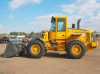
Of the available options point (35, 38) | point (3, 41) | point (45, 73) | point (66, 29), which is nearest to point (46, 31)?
point (35, 38)

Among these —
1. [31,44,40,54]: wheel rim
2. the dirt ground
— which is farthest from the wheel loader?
the dirt ground

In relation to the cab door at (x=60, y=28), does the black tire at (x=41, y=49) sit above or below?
below

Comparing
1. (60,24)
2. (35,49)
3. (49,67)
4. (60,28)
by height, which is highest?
(60,24)

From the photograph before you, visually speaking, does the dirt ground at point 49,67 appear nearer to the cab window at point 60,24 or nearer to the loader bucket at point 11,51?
the loader bucket at point 11,51

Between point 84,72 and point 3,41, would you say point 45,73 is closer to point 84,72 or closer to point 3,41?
point 84,72

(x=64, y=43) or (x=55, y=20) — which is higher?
(x=55, y=20)

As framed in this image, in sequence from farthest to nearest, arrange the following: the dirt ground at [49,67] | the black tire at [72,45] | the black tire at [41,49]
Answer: the black tire at [41,49] → the black tire at [72,45] → the dirt ground at [49,67]

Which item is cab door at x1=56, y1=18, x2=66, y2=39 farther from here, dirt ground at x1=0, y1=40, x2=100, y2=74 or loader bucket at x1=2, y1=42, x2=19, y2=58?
loader bucket at x1=2, y1=42, x2=19, y2=58

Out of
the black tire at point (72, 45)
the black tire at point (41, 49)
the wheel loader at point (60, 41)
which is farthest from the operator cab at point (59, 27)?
the black tire at point (41, 49)

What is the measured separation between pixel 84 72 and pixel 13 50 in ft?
16.0

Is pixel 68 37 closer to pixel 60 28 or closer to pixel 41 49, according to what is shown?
pixel 60 28

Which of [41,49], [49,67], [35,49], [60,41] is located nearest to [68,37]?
[60,41]

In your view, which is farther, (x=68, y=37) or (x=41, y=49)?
(x=68, y=37)

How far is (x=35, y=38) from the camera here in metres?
7.32
